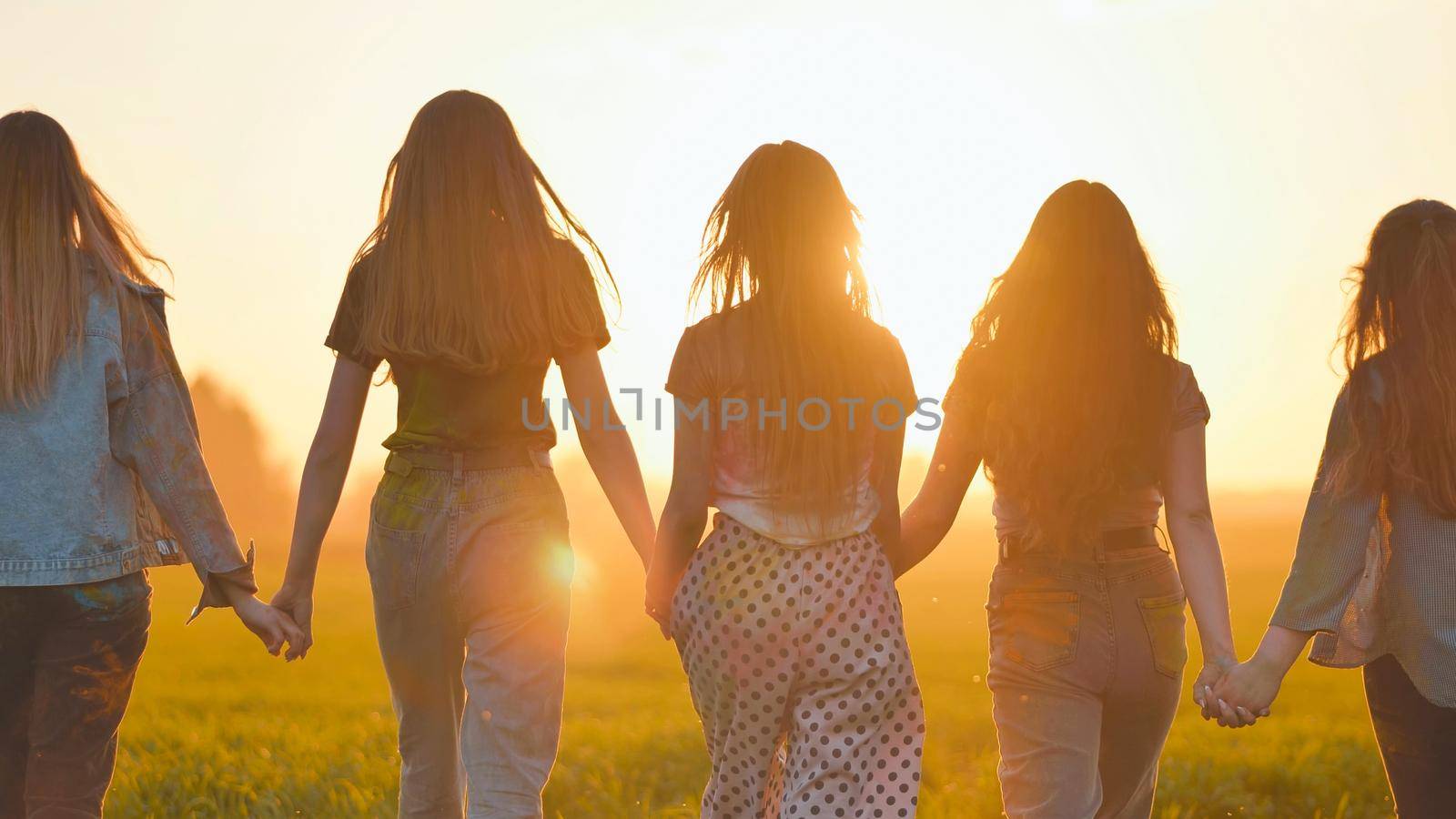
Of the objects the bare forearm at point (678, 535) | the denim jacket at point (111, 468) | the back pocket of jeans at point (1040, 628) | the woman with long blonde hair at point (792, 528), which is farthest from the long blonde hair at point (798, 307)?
the denim jacket at point (111, 468)

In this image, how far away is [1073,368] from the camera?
462 cm

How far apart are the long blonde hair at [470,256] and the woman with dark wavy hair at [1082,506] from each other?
4.67ft

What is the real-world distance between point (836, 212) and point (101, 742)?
291 cm

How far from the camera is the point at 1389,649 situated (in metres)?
4.39

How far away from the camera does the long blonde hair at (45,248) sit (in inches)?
170

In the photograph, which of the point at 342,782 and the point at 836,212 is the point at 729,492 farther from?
the point at 342,782

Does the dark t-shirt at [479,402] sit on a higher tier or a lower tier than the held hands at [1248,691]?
higher

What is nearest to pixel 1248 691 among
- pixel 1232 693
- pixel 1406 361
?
pixel 1232 693

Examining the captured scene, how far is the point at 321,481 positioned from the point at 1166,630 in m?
2.98

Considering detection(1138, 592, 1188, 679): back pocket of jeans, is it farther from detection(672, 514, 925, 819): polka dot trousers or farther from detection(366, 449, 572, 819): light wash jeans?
detection(366, 449, 572, 819): light wash jeans

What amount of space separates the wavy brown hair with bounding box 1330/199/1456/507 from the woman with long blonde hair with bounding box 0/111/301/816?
388 cm

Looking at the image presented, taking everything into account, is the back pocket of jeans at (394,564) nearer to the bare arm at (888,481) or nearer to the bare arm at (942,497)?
the bare arm at (888,481)

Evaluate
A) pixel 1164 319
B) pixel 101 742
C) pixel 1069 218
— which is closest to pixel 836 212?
pixel 1069 218

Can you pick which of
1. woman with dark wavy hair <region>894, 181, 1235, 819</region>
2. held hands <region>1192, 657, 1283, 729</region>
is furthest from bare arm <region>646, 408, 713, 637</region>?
held hands <region>1192, 657, 1283, 729</region>
